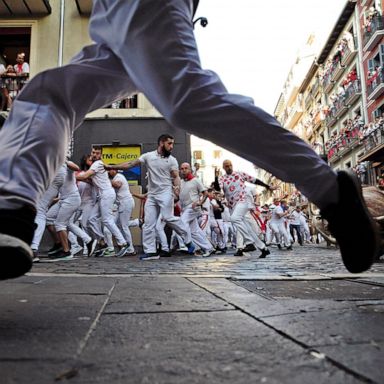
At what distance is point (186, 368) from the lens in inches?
37.5

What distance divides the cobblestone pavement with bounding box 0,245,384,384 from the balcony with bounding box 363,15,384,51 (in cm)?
3104

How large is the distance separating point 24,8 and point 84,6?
1.78 metres

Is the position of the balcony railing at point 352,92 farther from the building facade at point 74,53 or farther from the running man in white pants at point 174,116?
the running man in white pants at point 174,116

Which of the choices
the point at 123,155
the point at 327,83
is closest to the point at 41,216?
the point at 123,155

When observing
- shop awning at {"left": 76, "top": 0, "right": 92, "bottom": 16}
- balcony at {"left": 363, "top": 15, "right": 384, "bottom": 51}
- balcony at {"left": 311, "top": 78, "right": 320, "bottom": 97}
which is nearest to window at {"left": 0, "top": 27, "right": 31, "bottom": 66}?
shop awning at {"left": 76, "top": 0, "right": 92, "bottom": 16}

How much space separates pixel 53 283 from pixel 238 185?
6.60m

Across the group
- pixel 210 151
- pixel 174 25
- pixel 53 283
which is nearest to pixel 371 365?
pixel 174 25

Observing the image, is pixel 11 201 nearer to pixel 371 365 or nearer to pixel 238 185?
pixel 371 365

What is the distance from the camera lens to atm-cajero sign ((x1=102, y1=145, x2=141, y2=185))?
13.8 m

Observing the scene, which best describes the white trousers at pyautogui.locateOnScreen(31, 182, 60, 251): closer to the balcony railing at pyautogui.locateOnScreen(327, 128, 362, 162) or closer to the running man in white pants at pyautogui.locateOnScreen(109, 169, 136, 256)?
the running man in white pants at pyautogui.locateOnScreen(109, 169, 136, 256)

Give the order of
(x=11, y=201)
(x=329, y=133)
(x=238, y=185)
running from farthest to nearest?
(x=329, y=133) → (x=238, y=185) → (x=11, y=201)

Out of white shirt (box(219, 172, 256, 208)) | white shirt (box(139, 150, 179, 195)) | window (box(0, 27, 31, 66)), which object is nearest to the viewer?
white shirt (box(139, 150, 179, 195))

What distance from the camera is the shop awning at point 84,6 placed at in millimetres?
13827

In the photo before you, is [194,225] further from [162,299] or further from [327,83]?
[327,83]
